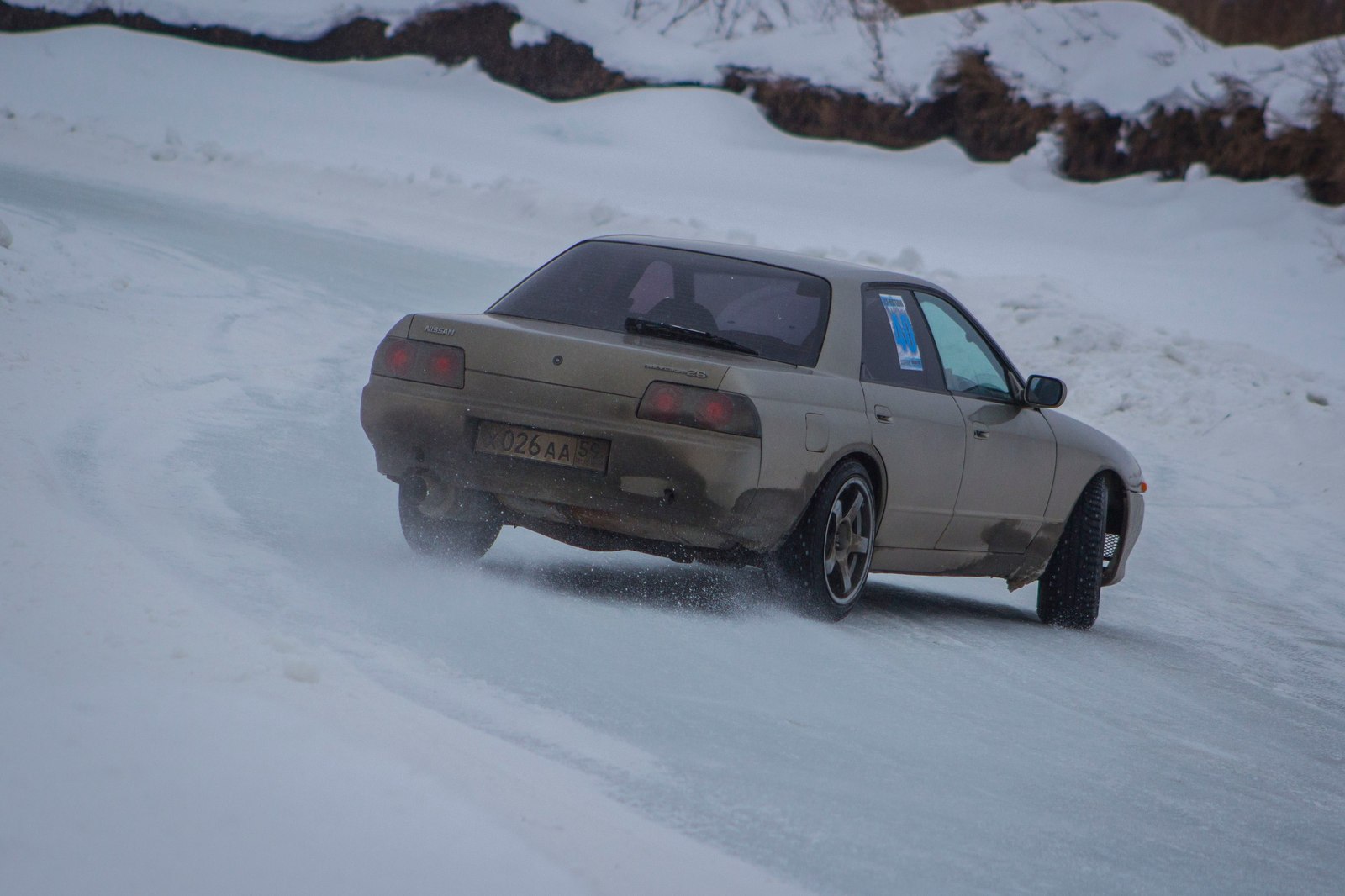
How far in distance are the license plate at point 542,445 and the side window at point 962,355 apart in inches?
75.0

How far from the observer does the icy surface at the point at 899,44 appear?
3400 cm

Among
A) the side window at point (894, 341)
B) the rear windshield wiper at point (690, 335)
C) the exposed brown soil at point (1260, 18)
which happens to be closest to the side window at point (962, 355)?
the side window at point (894, 341)

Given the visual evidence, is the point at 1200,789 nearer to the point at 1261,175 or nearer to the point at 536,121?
the point at 1261,175

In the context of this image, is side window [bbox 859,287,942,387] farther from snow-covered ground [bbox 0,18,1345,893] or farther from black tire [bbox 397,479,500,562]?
black tire [bbox 397,479,500,562]

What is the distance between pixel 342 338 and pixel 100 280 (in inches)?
68.1

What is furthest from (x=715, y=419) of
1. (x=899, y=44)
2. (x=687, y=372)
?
(x=899, y=44)

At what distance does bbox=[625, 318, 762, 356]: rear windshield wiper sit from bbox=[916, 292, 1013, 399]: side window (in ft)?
4.11

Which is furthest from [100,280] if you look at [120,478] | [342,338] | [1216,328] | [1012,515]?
[1216,328]

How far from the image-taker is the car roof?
6430mm

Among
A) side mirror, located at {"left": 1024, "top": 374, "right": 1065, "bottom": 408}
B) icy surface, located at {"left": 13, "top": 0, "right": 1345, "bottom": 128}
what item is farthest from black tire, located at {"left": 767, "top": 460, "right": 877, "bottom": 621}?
icy surface, located at {"left": 13, "top": 0, "right": 1345, "bottom": 128}

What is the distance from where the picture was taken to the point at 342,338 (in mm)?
12180

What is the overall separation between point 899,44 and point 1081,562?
35.7 m

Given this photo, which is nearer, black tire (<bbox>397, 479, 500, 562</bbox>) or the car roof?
black tire (<bbox>397, 479, 500, 562</bbox>)

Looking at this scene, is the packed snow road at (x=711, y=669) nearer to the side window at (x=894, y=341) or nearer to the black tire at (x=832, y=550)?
the black tire at (x=832, y=550)
